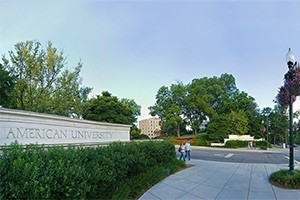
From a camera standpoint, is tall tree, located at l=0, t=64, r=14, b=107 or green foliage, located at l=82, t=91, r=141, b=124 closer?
tall tree, located at l=0, t=64, r=14, b=107

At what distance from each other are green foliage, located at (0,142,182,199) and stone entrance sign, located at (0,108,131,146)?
134 cm

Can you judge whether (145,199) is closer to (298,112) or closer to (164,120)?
(164,120)

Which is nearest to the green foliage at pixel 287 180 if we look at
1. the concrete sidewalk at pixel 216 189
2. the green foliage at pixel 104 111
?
the concrete sidewalk at pixel 216 189

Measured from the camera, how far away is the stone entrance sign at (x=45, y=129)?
657 cm

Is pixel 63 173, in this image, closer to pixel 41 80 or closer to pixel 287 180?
pixel 287 180

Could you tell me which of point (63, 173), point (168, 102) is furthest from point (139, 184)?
point (168, 102)

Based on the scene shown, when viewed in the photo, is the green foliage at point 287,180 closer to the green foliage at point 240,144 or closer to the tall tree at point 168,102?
the green foliage at point 240,144

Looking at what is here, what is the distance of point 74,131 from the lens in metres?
9.53

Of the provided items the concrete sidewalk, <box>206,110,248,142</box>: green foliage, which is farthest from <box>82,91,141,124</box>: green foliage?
<box>206,110,248,142</box>: green foliage

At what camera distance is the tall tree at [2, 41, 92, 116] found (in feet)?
69.3

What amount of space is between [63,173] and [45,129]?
3551mm

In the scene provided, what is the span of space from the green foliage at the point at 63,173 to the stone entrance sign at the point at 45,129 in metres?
1.34

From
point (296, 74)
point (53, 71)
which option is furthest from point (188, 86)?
point (296, 74)

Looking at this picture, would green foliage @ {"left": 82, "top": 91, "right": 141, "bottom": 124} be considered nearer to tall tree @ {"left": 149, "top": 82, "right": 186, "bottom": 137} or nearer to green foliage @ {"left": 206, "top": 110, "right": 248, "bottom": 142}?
green foliage @ {"left": 206, "top": 110, "right": 248, "bottom": 142}
